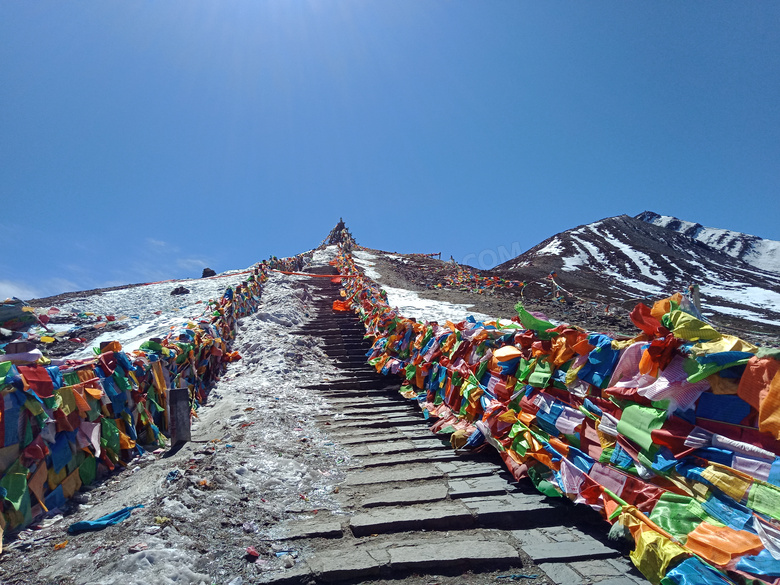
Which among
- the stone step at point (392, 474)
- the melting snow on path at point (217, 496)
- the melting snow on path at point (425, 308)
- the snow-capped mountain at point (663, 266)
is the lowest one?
the stone step at point (392, 474)

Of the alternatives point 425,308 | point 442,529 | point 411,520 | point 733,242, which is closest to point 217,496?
point 411,520

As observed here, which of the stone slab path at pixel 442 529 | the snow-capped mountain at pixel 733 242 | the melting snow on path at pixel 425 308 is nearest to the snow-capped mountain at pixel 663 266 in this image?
the snow-capped mountain at pixel 733 242

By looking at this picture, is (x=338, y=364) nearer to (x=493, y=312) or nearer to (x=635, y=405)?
(x=493, y=312)

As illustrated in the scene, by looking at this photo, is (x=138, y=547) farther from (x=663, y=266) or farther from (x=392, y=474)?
(x=663, y=266)

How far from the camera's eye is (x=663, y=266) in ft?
158

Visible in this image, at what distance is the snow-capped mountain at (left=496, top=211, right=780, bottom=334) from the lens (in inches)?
1206

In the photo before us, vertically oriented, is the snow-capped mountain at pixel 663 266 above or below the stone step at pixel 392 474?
above

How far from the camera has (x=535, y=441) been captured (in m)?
4.89

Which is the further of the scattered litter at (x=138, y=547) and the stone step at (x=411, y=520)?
the stone step at (x=411, y=520)

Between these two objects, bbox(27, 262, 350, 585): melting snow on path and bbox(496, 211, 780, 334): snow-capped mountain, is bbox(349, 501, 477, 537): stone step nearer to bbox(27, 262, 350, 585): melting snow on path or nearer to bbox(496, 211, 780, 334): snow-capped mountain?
bbox(27, 262, 350, 585): melting snow on path

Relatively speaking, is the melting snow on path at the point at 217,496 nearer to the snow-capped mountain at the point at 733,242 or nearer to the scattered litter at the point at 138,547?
the scattered litter at the point at 138,547

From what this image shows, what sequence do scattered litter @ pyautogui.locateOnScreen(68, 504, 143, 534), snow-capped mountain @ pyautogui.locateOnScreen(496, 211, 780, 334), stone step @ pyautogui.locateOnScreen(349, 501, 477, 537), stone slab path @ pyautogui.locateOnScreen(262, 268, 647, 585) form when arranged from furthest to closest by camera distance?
1. snow-capped mountain @ pyautogui.locateOnScreen(496, 211, 780, 334)
2. stone step @ pyautogui.locateOnScreen(349, 501, 477, 537)
3. scattered litter @ pyautogui.locateOnScreen(68, 504, 143, 534)
4. stone slab path @ pyautogui.locateOnScreen(262, 268, 647, 585)

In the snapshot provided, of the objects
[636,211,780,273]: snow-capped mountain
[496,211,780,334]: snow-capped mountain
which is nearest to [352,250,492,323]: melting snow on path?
[496,211,780,334]: snow-capped mountain

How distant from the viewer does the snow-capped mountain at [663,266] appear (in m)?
30.6
